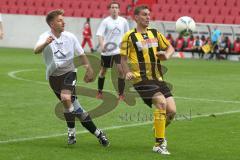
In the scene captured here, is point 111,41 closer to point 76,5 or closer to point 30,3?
point 76,5

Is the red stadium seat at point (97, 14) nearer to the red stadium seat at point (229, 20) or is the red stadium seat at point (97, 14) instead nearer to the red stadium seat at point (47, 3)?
the red stadium seat at point (47, 3)

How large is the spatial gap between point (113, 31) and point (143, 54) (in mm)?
6777

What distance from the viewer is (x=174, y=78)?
2197cm

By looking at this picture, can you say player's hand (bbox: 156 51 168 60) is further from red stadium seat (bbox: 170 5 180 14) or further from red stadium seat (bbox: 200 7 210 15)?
red stadium seat (bbox: 170 5 180 14)

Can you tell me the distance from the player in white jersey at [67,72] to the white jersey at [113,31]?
6.40m

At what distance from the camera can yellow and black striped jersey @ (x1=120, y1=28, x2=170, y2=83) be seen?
31.6 ft

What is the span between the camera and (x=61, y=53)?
9.81 m

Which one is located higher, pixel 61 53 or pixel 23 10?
pixel 61 53

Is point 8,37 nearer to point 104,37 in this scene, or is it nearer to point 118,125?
point 104,37

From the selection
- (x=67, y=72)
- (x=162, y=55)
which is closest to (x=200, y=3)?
(x=67, y=72)

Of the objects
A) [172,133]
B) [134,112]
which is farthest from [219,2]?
[172,133]

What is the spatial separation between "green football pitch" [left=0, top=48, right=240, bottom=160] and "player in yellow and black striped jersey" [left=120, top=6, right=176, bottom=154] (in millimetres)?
752

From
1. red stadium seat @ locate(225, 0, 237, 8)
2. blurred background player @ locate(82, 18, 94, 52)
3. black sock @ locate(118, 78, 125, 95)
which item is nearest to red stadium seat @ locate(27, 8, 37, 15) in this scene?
blurred background player @ locate(82, 18, 94, 52)

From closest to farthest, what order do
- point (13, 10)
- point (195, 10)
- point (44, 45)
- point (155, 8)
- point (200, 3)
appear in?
point (44, 45) < point (195, 10) < point (200, 3) < point (155, 8) < point (13, 10)
